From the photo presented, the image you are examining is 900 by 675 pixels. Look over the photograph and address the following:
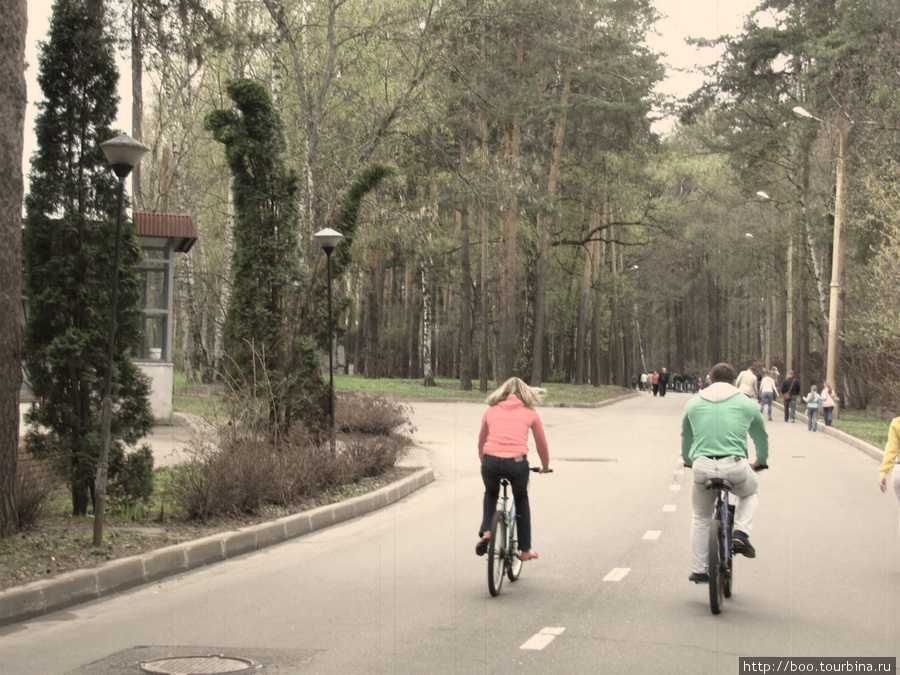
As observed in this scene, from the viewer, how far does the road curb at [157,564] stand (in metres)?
7.84

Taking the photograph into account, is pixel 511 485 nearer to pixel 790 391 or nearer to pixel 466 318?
pixel 790 391

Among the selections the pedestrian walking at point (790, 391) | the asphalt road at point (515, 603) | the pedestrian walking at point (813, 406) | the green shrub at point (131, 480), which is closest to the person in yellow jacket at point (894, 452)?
the asphalt road at point (515, 603)

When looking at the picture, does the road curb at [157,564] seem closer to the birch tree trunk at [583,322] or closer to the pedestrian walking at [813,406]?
the pedestrian walking at [813,406]

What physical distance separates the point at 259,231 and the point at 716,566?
11253 mm

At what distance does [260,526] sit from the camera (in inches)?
440

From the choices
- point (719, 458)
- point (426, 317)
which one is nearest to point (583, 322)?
point (426, 317)

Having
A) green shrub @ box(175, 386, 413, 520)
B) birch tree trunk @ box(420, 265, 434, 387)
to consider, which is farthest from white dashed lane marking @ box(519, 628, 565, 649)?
birch tree trunk @ box(420, 265, 434, 387)

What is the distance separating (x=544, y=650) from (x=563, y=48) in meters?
38.5

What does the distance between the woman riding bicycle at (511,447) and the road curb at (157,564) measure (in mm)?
2855

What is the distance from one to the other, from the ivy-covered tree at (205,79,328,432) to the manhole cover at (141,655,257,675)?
1020cm

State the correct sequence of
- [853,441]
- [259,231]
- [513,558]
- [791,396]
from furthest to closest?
[791,396] < [853,441] < [259,231] < [513,558]

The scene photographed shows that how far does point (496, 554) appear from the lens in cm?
828

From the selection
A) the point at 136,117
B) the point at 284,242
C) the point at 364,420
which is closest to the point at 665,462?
the point at 364,420

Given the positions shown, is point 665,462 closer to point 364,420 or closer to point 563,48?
point 364,420
